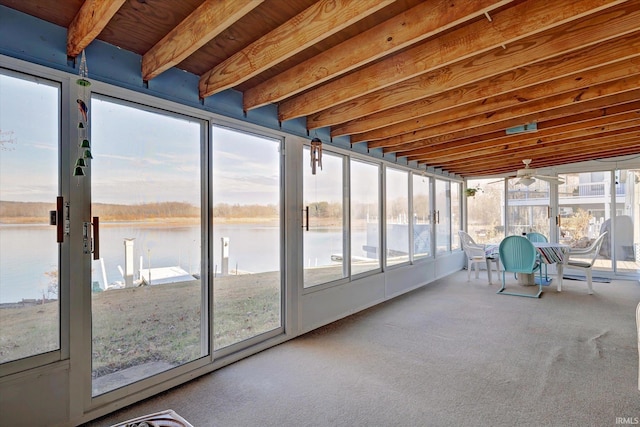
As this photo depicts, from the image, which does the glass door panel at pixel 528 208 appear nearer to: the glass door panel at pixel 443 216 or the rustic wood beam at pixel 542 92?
the glass door panel at pixel 443 216

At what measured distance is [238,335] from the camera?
10.2ft

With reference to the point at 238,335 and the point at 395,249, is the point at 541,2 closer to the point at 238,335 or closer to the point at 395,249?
the point at 238,335

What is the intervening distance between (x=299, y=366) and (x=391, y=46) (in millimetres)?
2499

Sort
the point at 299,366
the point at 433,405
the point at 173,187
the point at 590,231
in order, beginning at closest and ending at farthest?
the point at 433,405 < the point at 173,187 < the point at 299,366 < the point at 590,231

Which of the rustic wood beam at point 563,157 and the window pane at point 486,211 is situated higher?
the rustic wood beam at point 563,157

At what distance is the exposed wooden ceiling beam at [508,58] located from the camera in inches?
75.6

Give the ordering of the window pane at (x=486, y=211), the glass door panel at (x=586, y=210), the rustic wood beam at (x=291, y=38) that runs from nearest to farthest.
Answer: the rustic wood beam at (x=291, y=38)
the glass door panel at (x=586, y=210)
the window pane at (x=486, y=211)

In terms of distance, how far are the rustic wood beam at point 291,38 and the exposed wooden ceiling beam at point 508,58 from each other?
1203 mm

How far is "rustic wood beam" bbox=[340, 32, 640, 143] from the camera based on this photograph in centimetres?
224

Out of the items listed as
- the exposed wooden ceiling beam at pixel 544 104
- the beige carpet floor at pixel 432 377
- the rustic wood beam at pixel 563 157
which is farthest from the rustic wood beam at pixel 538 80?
the rustic wood beam at pixel 563 157

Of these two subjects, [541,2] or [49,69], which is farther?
[49,69]

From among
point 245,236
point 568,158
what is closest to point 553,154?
point 568,158

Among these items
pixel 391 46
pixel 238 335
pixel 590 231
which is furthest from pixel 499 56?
pixel 590 231

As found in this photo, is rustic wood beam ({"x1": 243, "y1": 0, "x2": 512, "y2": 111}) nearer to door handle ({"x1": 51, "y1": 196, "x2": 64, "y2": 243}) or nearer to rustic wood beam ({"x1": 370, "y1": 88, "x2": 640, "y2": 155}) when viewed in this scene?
door handle ({"x1": 51, "y1": 196, "x2": 64, "y2": 243})
